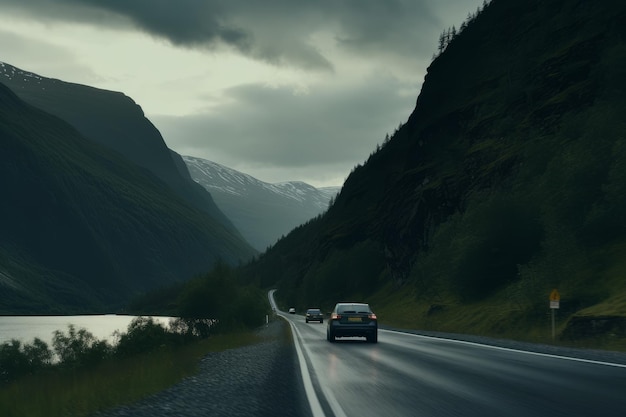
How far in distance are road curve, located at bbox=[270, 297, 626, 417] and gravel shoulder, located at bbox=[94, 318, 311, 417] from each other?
1.25ft

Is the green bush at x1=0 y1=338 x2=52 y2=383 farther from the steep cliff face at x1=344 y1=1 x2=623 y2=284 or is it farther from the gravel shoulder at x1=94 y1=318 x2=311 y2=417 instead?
the gravel shoulder at x1=94 y1=318 x2=311 y2=417

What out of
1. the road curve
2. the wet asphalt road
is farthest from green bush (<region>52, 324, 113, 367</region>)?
the road curve

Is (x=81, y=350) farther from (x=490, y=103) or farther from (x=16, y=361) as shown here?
(x=490, y=103)

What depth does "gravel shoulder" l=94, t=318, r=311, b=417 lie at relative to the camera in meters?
10.0

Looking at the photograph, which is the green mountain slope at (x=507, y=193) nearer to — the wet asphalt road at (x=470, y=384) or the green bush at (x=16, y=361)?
the wet asphalt road at (x=470, y=384)

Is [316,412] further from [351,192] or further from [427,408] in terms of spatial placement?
[351,192]

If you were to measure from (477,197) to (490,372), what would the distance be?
51.7m

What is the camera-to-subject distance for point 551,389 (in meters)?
12.1

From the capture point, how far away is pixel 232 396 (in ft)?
39.5

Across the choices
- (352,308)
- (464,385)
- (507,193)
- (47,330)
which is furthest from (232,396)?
(47,330)

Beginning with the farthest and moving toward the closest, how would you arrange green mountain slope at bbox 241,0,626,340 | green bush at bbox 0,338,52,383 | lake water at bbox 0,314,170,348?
lake water at bbox 0,314,170,348, green bush at bbox 0,338,52,383, green mountain slope at bbox 241,0,626,340

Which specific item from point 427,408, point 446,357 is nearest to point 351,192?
point 446,357

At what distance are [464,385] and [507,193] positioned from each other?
46.8 meters

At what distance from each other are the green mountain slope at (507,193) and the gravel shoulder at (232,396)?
50.7ft
